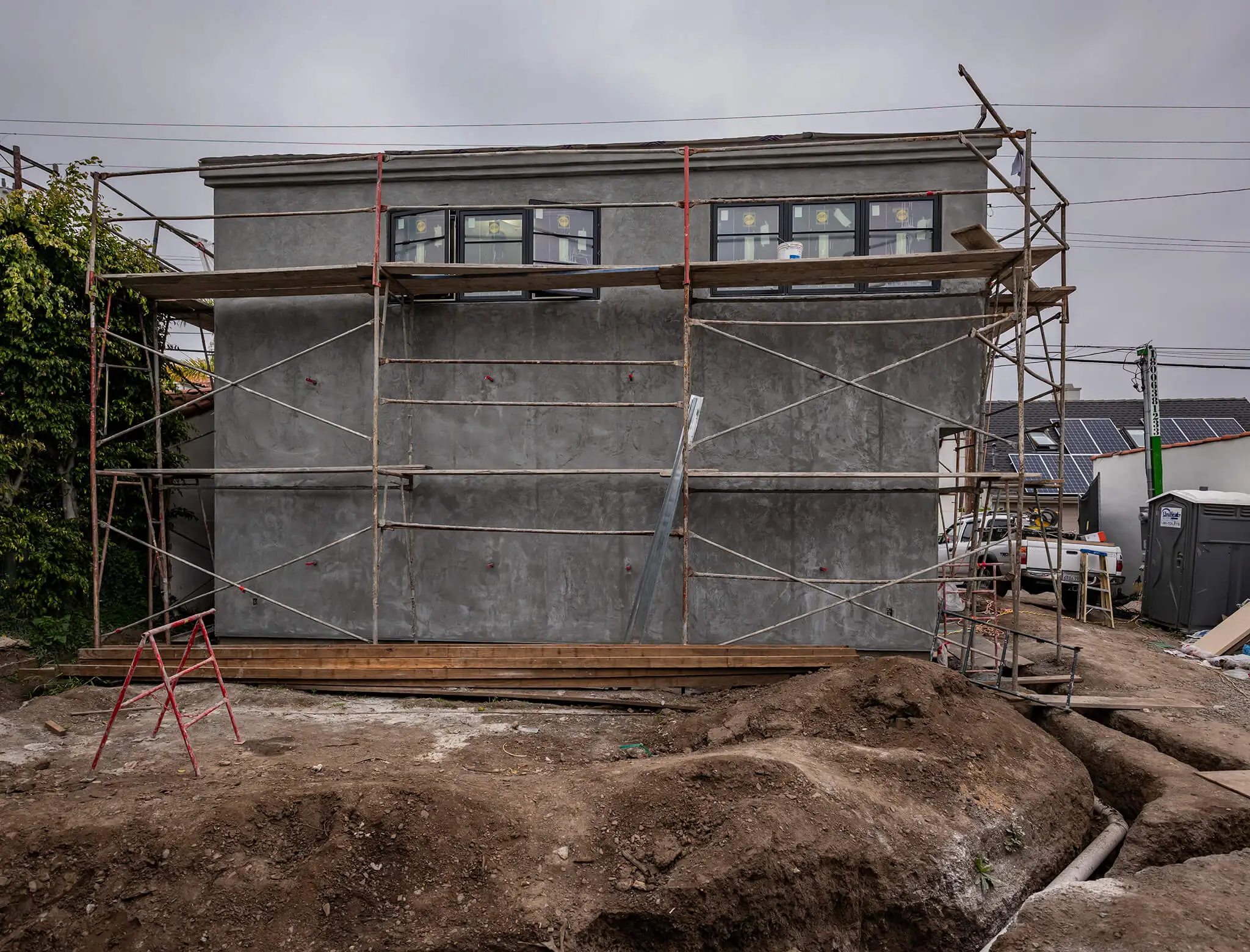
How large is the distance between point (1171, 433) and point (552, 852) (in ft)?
88.7

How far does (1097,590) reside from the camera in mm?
14539

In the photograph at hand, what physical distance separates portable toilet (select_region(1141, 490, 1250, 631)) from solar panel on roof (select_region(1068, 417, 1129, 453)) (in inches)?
441

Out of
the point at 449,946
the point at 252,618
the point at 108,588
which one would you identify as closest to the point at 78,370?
the point at 108,588

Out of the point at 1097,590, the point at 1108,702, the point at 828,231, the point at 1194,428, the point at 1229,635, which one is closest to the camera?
the point at 1108,702

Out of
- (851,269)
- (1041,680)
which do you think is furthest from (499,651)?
(1041,680)

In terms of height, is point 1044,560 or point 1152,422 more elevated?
point 1152,422

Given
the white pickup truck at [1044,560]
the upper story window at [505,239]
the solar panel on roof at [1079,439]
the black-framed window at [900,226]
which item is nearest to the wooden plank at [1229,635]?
the white pickup truck at [1044,560]

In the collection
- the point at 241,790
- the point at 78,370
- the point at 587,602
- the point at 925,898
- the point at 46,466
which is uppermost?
the point at 78,370

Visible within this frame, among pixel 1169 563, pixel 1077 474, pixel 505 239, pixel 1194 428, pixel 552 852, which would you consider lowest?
pixel 552 852

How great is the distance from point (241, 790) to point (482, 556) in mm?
4485

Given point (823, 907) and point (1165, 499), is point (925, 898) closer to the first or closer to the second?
point (823, 907)

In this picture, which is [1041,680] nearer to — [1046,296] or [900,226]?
[1046,296]

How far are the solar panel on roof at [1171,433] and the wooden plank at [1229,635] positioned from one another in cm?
1421

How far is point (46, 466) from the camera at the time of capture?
9750 millimetres
